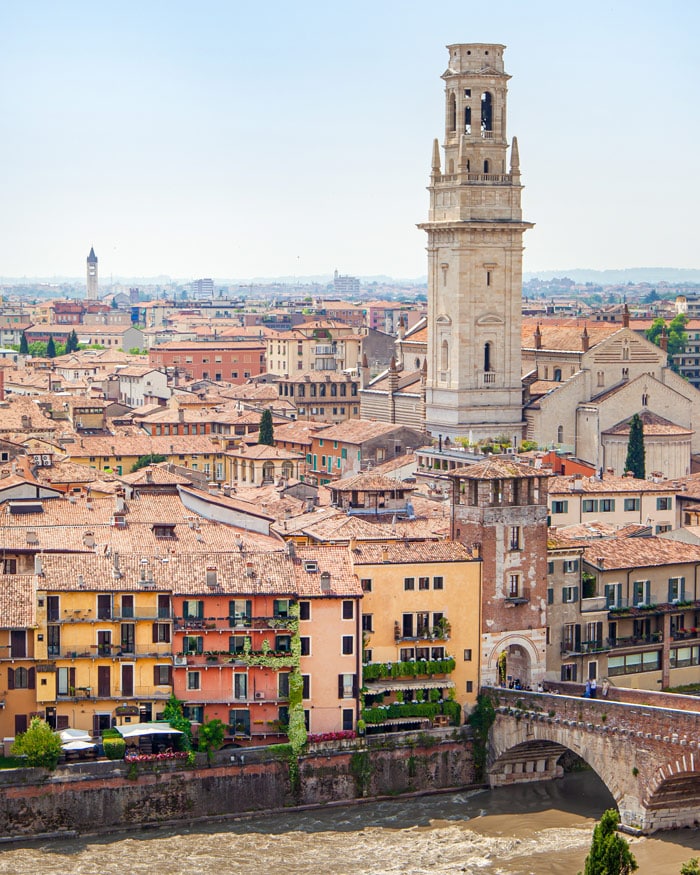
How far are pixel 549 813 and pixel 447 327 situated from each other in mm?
45350

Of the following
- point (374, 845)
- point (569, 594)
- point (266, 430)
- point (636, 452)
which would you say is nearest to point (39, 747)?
point (374, 845)

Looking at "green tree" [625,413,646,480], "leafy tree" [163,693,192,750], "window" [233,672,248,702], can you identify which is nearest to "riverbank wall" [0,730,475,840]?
"leafy tree" [163,693,192,750]

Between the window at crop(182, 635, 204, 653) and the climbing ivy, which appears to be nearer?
the window at crop(182, 635, 204, 653)

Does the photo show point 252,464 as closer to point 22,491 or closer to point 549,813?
point 22,491

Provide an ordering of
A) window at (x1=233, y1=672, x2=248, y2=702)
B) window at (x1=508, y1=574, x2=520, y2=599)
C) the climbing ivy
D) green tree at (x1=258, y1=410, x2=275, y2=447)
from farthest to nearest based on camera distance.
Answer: green tree at (x1=258, y1=410, x2=275, y2=447), window at (x1=508, y1=574, x2=520, y2=599), the climbing ivy, window at (x1=233, y1=672, x2=248, y2=702)

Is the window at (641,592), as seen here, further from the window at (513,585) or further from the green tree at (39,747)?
the green tree at (39,747)

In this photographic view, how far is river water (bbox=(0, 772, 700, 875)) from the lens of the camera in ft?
150

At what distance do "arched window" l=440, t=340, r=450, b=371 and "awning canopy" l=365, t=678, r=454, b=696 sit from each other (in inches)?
1654

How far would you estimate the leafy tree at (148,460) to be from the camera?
93.9m

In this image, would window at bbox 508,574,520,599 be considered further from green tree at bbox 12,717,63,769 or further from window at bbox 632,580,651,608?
green tree at bbox 12,717,63,769

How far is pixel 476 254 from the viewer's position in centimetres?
9194

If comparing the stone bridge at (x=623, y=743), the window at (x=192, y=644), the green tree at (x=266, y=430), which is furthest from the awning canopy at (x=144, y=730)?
the green tree at (x=266, y=430)

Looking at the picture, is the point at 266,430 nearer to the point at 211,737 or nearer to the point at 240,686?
the point at 240,686

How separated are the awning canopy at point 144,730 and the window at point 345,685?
445cm
